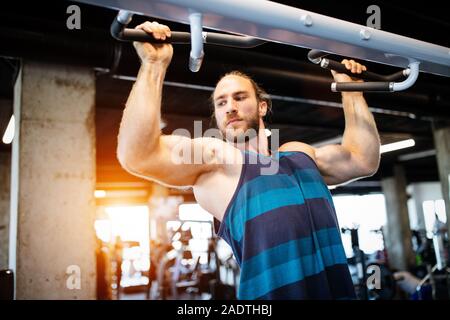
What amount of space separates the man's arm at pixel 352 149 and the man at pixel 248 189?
0.42ft

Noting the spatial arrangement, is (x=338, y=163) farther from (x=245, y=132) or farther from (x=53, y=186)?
(x=53, y=186)

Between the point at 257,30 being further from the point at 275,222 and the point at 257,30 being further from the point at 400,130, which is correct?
the point at 400,130

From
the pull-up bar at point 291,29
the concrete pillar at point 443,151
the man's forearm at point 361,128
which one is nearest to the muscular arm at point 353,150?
the man's forearm at point 361,128

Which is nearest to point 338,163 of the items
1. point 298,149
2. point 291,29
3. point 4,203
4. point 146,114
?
point 298,149

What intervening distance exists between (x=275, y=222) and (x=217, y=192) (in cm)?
24

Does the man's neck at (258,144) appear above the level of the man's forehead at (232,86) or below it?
below

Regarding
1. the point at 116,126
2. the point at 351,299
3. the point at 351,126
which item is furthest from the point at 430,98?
the point at 116,126

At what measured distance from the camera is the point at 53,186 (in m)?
A: 3.53

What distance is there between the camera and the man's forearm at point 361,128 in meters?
1.63

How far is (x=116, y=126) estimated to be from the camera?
7.28 m

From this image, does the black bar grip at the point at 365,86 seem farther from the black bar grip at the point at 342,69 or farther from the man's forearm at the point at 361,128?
the man's forearm at the point at 361,128

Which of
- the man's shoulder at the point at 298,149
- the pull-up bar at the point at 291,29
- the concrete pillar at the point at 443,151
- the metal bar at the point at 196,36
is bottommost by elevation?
the man's shoulder at the point at 298,149

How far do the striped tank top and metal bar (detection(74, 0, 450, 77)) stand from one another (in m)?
0.46

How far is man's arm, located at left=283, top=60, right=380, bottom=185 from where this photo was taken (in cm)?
163
